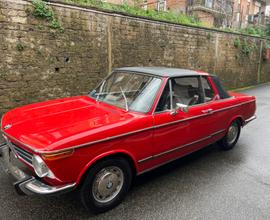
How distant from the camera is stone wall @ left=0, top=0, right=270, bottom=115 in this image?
17.7 feet

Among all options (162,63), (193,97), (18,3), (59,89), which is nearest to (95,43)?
(59,89)

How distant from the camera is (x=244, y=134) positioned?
5.75 meters

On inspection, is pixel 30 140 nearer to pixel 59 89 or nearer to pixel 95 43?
pixel 59 89

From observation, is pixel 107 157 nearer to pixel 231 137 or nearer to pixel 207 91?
pixel 207 91

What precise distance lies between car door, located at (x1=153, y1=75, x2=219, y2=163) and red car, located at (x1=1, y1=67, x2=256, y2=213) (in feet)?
0.05

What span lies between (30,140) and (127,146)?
106 cm

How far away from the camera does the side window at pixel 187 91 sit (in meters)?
3.57

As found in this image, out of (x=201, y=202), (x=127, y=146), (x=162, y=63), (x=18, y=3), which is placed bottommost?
(x=201, y=202)

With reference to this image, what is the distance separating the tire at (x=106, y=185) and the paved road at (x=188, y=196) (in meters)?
0.12

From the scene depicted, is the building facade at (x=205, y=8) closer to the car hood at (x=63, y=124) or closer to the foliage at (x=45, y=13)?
the foliage at (x=45, y=13)

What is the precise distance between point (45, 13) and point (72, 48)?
104cm

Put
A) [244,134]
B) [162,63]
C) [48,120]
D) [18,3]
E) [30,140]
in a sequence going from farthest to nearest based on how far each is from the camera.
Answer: [162,63] < [244,134] < [18,3] < [48,120] < [30,140]

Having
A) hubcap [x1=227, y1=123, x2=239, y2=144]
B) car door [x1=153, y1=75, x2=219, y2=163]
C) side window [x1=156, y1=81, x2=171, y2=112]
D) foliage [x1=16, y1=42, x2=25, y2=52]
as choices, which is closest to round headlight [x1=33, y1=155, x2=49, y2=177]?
car door [x1=153, y1=75, x2=219, y2=163]

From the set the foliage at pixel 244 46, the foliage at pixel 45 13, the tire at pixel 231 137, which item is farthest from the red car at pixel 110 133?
the foliage at pixel 244 46
